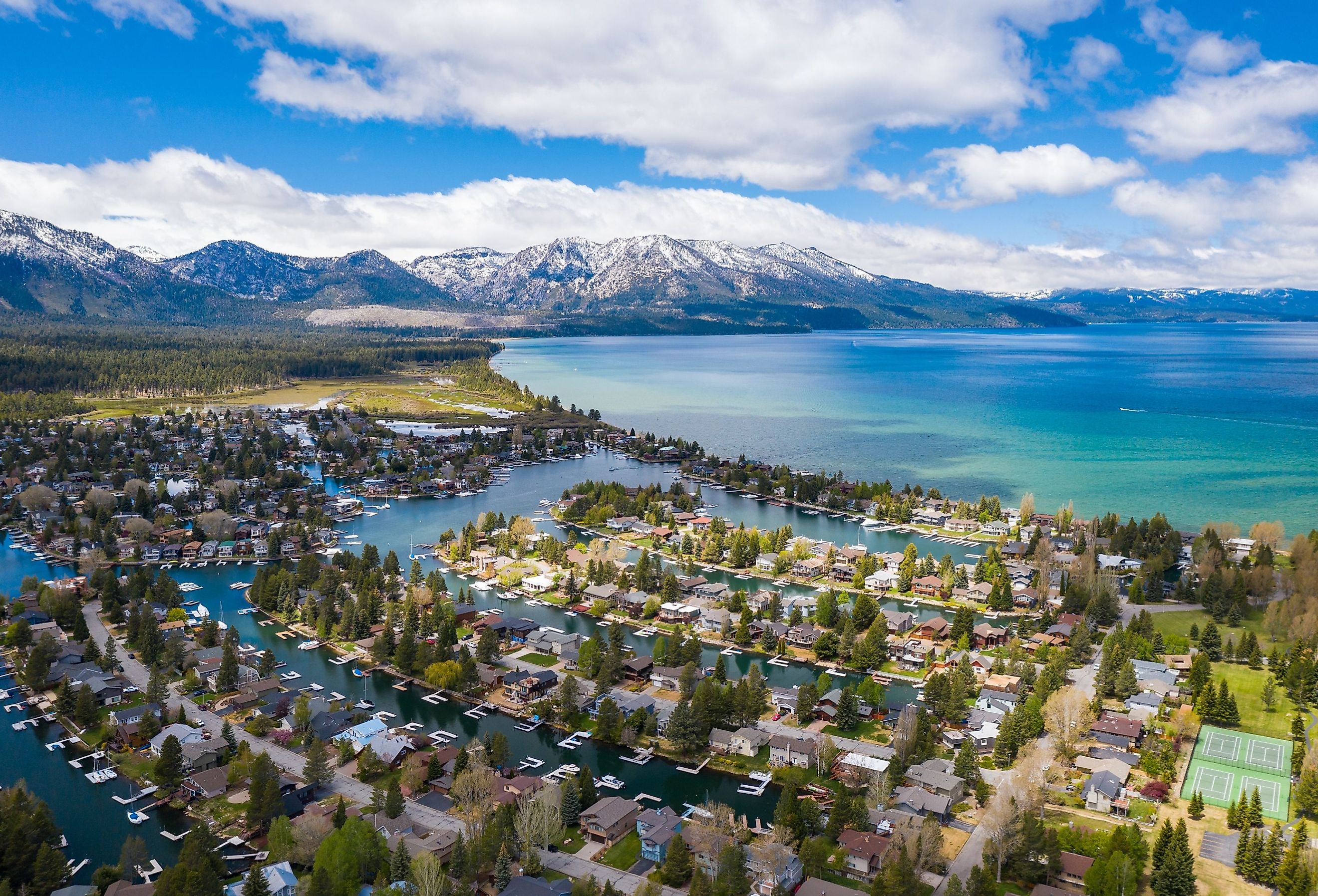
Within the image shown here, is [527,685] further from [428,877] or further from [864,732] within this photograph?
[428,877]

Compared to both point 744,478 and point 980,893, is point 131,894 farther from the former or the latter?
point 744,478

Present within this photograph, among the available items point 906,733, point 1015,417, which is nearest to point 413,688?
point 906,733

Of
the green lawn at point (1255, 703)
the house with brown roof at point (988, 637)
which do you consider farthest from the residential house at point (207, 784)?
the green lawn at point (1255, 703)

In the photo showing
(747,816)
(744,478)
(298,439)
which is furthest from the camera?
(298,439)

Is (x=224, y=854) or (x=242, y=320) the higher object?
(x=242, y=320)

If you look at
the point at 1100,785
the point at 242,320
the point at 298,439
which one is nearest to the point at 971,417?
the point at 298,439

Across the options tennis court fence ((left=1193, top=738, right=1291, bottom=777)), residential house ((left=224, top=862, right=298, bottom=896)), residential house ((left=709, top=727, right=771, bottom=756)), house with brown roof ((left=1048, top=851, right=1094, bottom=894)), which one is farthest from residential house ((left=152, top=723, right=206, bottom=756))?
tennis court fence ((left=1193, top=738, right=1291, bottom=777))

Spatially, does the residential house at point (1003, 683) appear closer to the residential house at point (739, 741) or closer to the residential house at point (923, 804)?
the residential house at point (923, 804)
